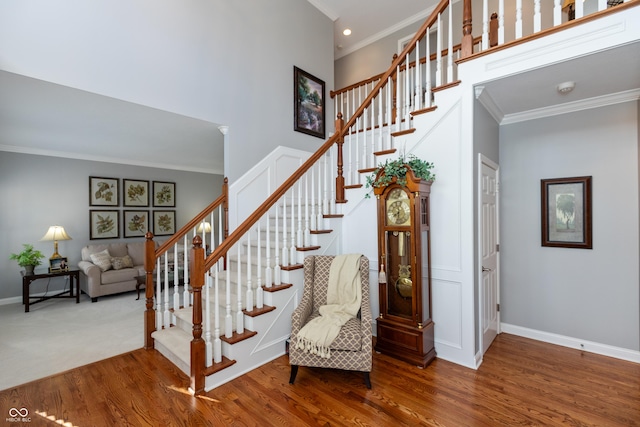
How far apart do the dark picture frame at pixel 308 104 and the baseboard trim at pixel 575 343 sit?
13.8ft

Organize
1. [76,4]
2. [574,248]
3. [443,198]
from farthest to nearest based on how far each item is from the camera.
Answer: [574,248] < [443,198] < [76,4]

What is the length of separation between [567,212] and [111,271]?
713 cm

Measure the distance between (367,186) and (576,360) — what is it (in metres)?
2.77

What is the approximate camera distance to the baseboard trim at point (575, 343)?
284 cm

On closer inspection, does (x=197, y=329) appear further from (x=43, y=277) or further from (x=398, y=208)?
(x=43, y=277)

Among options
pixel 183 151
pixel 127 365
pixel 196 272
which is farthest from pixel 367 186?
pixel 183 151

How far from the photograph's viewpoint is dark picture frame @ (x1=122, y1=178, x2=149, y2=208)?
6.35 meters

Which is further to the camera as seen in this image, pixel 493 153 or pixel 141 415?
pixel 493 153

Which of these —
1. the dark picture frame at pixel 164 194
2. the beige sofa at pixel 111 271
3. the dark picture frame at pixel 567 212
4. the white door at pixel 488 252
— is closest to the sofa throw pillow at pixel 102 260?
the beige sofa at pixel 111 271

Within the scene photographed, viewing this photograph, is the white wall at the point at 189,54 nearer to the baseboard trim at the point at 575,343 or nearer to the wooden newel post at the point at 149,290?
the wooden newel post at the point at 149,290

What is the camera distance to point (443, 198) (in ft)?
9.50

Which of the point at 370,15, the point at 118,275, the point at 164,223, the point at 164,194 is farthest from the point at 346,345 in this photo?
the point at 164,194

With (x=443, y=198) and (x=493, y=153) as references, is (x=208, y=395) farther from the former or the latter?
(x=493, y=153)

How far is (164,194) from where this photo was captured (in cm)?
701
